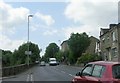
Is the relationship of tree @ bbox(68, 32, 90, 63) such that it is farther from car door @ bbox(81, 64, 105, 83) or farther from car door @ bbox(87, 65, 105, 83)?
car door @ bbox(87, 65, 105, 83)

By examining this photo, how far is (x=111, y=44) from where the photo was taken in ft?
201

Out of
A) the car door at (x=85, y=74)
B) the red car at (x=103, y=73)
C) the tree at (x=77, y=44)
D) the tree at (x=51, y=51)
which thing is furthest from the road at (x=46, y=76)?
the tree at (x=51, y=51)

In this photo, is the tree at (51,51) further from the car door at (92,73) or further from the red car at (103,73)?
the red car at (103,73)

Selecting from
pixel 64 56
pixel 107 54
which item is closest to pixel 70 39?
pixel 64 56

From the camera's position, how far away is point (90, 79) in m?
10.9

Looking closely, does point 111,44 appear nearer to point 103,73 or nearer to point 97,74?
point 97,74

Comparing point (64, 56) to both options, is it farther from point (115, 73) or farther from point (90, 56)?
point (115, 73)

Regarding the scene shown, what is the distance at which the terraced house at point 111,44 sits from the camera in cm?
5607

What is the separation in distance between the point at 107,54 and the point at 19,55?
34307mm

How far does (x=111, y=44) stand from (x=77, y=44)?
114 ft

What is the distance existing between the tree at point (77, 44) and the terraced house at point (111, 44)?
2481cm

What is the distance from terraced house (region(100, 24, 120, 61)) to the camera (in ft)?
184

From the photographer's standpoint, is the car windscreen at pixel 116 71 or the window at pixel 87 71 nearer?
the car windscreen at pixel 116 71

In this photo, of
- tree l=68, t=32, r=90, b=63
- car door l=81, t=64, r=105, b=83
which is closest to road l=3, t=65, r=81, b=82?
car door l=81, t=64, r=105, b=83
